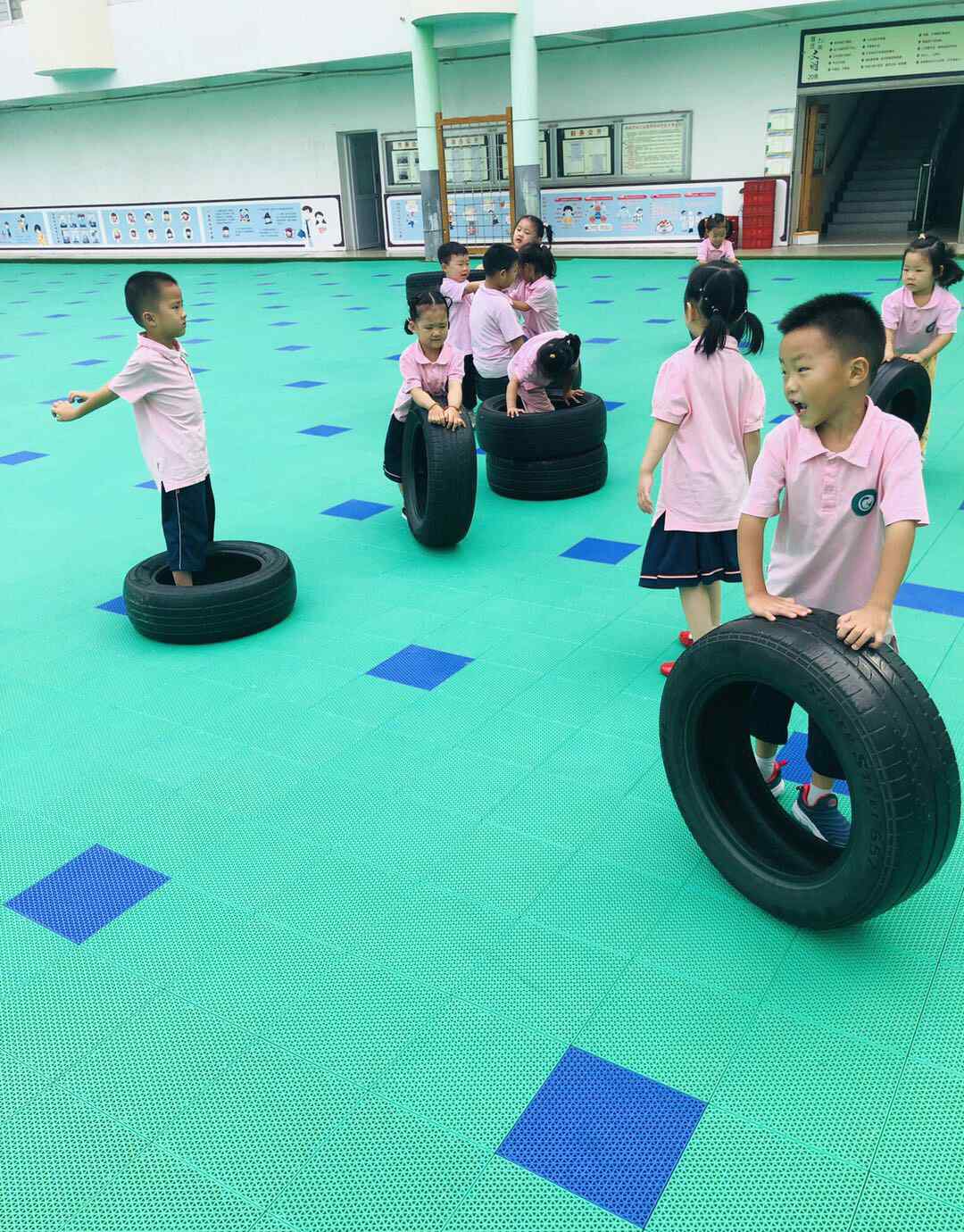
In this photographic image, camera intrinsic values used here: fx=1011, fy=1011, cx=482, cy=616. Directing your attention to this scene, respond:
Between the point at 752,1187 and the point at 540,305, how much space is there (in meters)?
4.62

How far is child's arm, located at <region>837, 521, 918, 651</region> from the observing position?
6.21 ft

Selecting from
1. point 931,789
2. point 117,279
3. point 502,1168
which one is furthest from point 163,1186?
point 117,279

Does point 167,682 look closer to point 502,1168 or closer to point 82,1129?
point 82,1129

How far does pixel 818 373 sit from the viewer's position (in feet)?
6.34

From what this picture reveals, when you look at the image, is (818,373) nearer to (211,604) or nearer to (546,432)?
(211,604)

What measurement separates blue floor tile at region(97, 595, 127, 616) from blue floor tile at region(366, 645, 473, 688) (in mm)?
1210

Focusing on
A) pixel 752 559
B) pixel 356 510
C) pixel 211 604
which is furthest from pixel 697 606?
pixel 356 510

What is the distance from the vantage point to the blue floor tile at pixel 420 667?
10.9ft

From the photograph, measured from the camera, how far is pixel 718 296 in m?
2.79

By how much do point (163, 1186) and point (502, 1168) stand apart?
57 centimetres

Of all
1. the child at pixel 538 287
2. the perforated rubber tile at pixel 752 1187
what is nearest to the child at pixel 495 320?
the child at pixel 538 287

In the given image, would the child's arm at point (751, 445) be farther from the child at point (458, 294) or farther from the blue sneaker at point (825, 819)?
the child at point (458, 294)

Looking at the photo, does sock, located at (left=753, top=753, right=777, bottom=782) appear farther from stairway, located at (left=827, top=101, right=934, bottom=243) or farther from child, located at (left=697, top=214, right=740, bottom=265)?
stairway, located at (left=827, top=101, right=934, bottom=243)

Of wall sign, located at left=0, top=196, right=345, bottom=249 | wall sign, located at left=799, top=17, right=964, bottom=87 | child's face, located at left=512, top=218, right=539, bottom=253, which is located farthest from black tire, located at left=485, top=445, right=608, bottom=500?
wall sign, located at left=0, top=196, right=345, bottom=249
